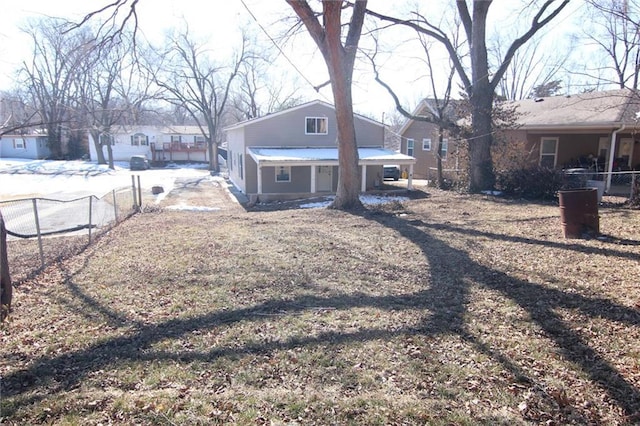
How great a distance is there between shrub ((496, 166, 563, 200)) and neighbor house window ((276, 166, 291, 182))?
10767mm

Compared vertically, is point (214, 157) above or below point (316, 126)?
below

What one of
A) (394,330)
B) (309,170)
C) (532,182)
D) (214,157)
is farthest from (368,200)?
(214,157)

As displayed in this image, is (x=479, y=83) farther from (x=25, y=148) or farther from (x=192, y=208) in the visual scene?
(x=25, y=148)

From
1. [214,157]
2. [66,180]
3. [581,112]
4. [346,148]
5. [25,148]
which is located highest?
[581,112]

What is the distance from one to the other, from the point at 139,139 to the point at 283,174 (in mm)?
34632

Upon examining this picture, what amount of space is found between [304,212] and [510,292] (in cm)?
873

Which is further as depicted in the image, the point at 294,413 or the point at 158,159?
the point at 158,159

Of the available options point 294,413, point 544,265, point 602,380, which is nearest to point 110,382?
point 294,413

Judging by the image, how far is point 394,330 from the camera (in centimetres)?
432

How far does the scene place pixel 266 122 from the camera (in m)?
23.3

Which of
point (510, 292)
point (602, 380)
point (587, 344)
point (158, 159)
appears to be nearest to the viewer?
point (602, 380)

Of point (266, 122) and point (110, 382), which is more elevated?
point (266, 122)

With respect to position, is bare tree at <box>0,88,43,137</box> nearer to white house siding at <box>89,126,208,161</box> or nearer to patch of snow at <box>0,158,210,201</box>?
patch of snow at <box>0,158,210,201</box>

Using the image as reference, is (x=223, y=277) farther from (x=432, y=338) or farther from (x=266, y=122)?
(x=266, y=122)
